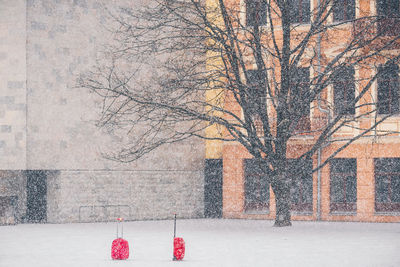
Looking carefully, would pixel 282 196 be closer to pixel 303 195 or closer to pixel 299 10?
pixel 303 195

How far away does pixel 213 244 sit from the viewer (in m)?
21.2

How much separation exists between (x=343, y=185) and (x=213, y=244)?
14.0m

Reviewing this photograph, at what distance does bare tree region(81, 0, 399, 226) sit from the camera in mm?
26125

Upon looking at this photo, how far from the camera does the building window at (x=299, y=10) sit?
34438 millimetres

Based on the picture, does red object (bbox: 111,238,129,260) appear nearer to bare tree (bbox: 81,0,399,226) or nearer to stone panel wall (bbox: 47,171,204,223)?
bare tree (bbox: 81,0,399,226)

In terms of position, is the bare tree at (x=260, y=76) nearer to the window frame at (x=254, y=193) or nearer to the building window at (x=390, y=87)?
the building window at (x=390, y=87)

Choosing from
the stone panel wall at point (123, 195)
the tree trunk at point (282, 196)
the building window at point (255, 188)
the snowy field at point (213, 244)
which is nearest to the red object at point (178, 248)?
the snowy field at point (213, 244)

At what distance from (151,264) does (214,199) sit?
21541 mm

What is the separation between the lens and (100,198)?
33.7 metres

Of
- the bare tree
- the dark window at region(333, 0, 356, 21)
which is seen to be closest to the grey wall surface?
the bare tree

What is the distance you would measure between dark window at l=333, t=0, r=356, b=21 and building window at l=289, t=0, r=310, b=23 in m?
1.26

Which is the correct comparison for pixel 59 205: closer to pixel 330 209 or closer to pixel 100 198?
pixel 100 198

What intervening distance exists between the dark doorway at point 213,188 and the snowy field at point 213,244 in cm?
448

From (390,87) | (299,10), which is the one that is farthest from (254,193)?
(299,10)
